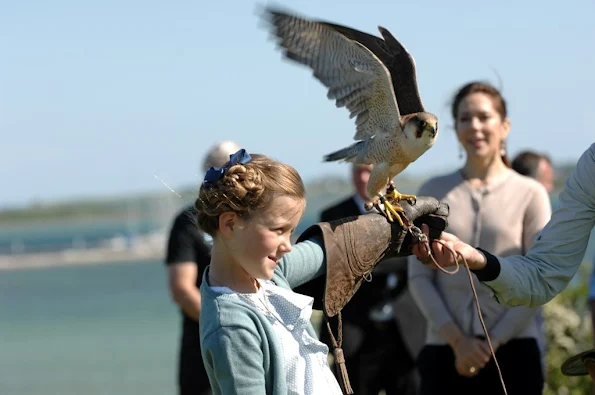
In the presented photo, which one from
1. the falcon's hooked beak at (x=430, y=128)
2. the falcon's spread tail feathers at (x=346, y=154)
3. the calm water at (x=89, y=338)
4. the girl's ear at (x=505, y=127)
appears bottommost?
the calm water at (x=89, y=338)

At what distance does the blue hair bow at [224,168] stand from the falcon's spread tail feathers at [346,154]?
163cm

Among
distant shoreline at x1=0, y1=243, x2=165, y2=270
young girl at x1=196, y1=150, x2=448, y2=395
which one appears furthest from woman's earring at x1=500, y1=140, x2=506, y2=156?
distant shoreline at x1=0, y1=243, x2=165, y2=270

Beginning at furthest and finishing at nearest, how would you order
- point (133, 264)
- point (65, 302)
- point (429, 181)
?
point (133, 264) < point (65, 302) < point (429, 181)

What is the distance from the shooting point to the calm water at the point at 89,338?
1143cm

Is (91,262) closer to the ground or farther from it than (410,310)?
closer to the ground

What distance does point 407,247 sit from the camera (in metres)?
2.80

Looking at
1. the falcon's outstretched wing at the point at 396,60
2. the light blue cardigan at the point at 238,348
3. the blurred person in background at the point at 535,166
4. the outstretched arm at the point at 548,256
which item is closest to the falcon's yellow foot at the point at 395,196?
the outstretched arm at the point at 548,256

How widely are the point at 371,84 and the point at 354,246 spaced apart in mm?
1111

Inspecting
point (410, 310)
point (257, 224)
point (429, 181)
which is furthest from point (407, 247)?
point (410, 310)

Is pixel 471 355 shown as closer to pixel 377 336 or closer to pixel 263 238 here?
pixel 377 336

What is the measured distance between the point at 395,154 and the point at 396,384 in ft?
5.27

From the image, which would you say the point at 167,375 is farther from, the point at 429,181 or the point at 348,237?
the point at 348,237

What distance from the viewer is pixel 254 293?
87.6 inches

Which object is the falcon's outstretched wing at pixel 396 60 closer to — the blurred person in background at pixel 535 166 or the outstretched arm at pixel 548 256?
the outstretched arm at pixel 548 256
